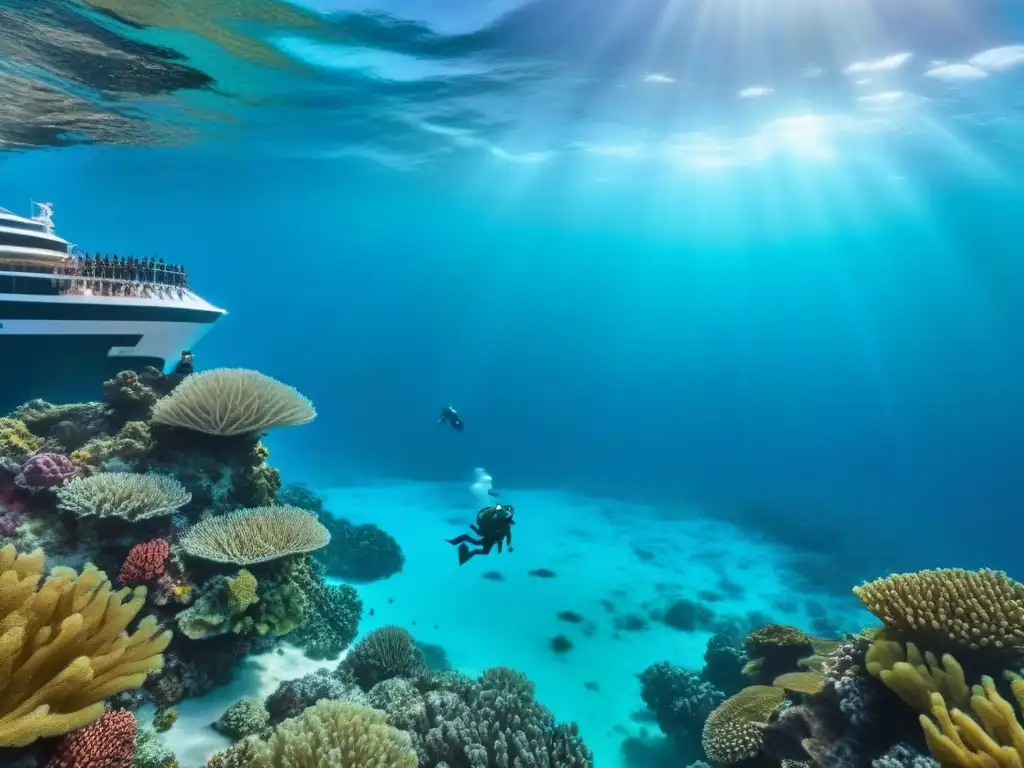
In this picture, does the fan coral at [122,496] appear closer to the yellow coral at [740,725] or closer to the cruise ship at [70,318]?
the yellow coral at [740,725]

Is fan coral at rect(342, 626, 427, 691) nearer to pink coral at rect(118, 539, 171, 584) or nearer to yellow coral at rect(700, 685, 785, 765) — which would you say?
pink coral at rect(118, 539, 171, 584)

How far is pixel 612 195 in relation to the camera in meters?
46.8

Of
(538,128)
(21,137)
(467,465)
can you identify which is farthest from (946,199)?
(21,137)

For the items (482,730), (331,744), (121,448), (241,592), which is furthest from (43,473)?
(482,730)

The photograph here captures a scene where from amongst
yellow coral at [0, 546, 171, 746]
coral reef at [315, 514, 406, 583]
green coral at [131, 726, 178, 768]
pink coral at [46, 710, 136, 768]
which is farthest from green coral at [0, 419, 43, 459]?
coral reef at [315, 514, 406, 583]

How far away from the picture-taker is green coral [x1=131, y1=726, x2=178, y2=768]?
474 centimetres

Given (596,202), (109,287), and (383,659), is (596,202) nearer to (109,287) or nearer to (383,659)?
(109,287)

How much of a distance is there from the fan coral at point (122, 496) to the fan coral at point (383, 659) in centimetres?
370

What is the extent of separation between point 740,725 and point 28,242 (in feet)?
59.1

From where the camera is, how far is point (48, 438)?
8898mm

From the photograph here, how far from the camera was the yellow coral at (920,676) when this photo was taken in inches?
142

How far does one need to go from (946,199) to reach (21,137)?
189 feet

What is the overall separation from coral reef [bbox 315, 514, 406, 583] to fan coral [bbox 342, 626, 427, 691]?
33.1 ft

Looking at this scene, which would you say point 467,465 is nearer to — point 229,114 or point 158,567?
point 229,114
